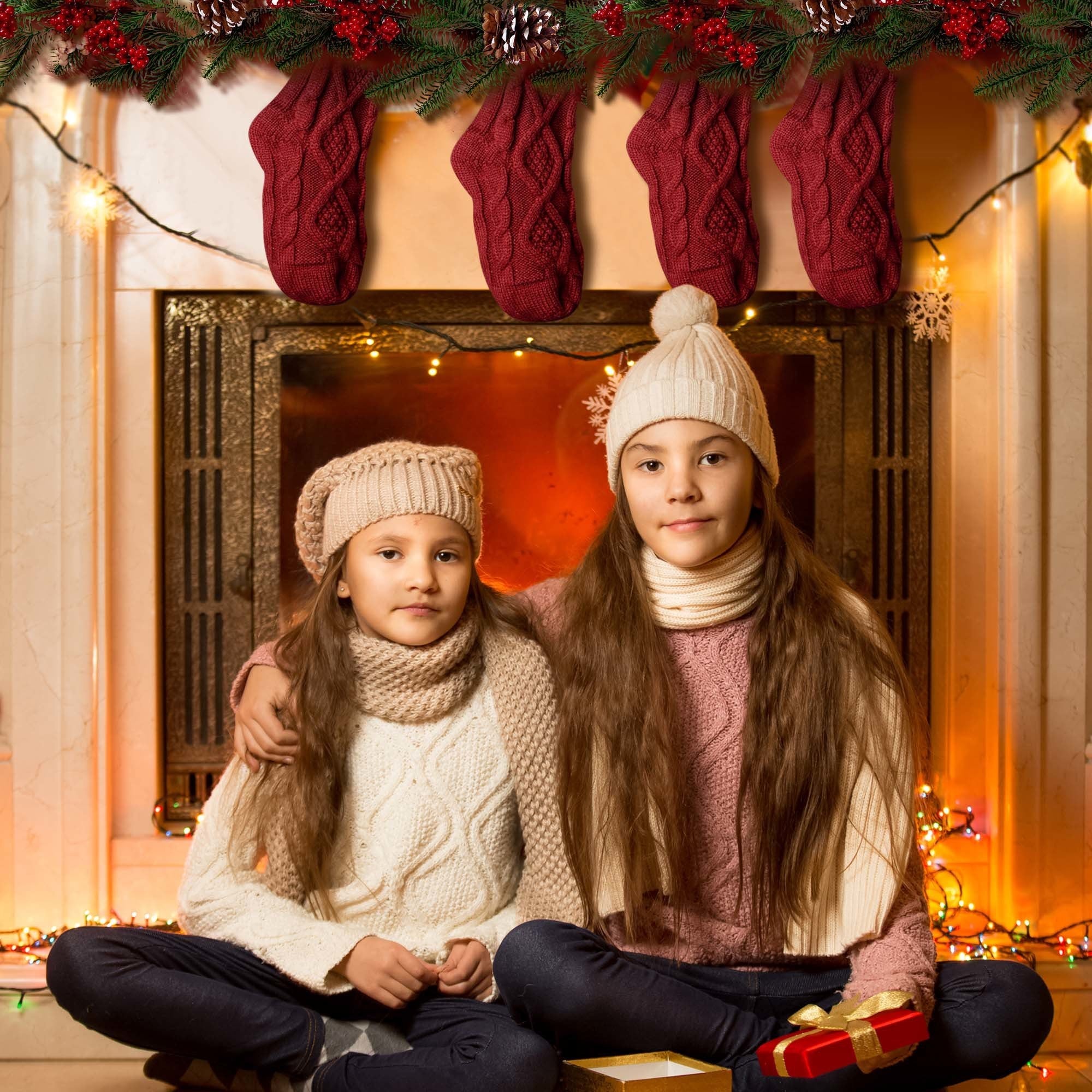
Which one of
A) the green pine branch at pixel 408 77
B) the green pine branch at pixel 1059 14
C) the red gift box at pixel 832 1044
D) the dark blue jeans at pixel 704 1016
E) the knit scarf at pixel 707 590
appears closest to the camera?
the red gift box at pixel 832 1044

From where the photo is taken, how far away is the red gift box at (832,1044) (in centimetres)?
127

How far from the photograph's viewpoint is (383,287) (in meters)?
2.25

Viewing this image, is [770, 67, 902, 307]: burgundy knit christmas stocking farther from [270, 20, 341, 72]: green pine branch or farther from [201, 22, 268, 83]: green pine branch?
[201, 22, 268, 83]: green pine branch

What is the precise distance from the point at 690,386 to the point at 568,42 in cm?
86

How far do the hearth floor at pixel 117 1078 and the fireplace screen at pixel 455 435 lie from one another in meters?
0.51

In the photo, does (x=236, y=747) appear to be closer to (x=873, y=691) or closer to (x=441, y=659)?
(x=441, y=659)

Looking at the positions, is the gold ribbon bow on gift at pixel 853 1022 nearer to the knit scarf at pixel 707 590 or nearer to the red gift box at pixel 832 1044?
the red gift box at pixel 832 1044

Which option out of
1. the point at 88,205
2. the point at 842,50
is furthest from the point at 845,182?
the point at 88,205

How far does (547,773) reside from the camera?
5.29 ft

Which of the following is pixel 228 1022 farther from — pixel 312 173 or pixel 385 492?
pixel 312 173

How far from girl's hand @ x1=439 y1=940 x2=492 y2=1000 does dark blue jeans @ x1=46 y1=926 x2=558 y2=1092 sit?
0.7 inches

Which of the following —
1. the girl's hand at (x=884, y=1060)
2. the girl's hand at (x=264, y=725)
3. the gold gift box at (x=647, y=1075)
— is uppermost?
the girl's hand at (x=264, y=725)

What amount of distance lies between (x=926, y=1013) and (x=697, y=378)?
0.84 metres

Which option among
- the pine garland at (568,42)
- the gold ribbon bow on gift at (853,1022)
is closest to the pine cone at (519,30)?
the pine garland at (568,42)
